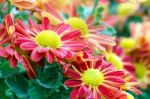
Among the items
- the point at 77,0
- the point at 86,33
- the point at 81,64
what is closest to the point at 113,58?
the point at 86,33

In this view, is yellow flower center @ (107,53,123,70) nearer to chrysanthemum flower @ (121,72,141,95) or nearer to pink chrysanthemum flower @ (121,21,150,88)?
chrysanthemum flower @ (121,72,141,95)

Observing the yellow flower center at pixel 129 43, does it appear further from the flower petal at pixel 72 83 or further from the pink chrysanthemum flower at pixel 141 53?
the flower petal at pixel 72 83

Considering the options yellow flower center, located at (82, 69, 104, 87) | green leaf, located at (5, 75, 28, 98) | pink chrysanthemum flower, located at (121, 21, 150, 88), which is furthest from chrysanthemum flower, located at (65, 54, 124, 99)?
pink chrysanthemum flower, located at (121, 21, 150, 88)

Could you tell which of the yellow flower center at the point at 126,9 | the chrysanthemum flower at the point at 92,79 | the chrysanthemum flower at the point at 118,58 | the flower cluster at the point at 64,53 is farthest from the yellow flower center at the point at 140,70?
the chrysanthemum flower at the point at 92,79

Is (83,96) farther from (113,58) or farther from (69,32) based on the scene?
(113,58)

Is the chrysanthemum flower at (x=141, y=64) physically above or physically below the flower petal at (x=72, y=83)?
above
